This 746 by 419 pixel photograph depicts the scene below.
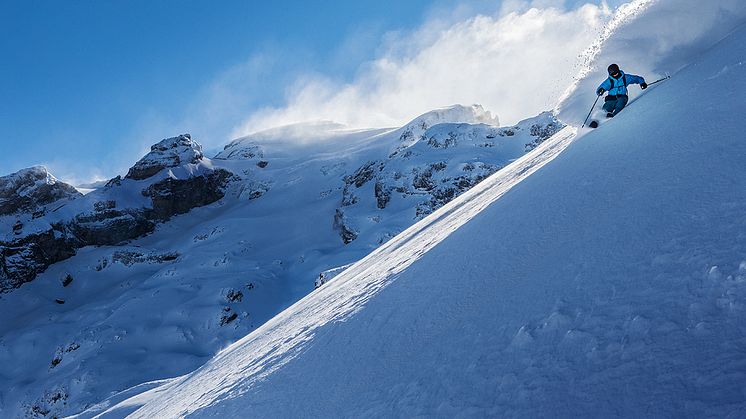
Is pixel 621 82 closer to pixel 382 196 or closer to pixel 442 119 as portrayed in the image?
pixel 382 196

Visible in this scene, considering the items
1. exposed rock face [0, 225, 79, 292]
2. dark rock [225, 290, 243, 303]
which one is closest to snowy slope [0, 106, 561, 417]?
dark rock [225, 290, 243, 303]

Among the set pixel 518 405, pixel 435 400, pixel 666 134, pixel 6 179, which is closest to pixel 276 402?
pixel 435 400

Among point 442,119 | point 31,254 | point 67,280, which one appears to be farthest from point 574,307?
point 442,119

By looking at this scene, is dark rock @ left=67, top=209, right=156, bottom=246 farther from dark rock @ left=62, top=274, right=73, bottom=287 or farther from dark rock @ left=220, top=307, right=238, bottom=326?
dark rock @ left=220, top=307, right=238, bottom=326

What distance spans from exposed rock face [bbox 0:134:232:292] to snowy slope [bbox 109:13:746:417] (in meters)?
66.1

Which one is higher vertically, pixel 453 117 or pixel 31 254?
pixel 31 254

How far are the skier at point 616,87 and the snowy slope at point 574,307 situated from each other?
161 cm

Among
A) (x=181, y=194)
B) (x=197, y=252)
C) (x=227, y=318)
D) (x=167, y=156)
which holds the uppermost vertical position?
(x=167, y=156)

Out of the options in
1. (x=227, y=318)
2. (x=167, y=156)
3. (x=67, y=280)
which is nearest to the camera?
(x=227, y=318)

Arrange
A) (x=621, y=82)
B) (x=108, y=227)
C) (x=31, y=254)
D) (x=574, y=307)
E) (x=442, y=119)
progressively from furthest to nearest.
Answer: (x=442, y=119) < (x=108, y=227) < (x=31, y=254) < (x=621, y=82) < (x=574, y=307)

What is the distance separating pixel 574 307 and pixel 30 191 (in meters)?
86.6

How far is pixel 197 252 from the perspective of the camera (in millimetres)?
50094

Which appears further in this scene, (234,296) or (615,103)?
(234,296)

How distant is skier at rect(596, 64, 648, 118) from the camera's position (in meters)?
8.28
